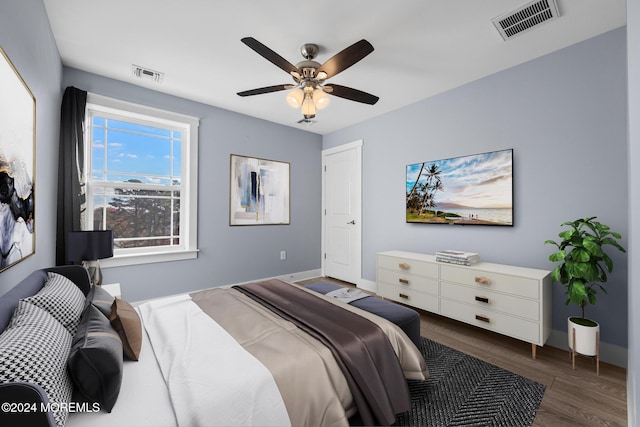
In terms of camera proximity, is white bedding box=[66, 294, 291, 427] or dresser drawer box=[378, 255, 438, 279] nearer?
white bedding box=[66, 294, 291, 427]

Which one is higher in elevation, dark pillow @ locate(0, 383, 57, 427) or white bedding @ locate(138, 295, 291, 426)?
dark pillow @ locate(0, 383, 57, 427)

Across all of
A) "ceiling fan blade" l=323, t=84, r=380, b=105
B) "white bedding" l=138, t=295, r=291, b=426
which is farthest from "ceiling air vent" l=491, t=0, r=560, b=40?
"white bedding" l=138, t=295, r=291, b=426

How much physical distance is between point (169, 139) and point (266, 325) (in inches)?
115

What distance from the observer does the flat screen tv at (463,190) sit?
111 inches

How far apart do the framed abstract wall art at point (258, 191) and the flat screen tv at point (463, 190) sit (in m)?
1.96

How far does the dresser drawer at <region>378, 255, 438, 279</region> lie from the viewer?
2941 millimetres

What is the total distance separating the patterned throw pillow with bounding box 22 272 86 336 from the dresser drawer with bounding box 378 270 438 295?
2.81 meters

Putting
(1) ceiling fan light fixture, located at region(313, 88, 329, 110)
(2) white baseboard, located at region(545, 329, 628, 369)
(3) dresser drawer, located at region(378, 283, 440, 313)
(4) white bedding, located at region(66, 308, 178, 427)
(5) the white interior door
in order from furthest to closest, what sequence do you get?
(5) the white interior door → (3) dresser drawer, located at region(378, 283, 440, 313) → (1) ceiling fan light fixture, located at region(313, 88, 329, 110) → (2) white baseboard, located at region(545, 329, 628, 369) → (4) white bedding, located at region(66, 308, 178, 427)

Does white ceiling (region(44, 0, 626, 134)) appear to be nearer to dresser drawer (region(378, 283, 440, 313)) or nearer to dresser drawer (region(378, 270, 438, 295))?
dresser drawer (region(378, 270, 438, 295))

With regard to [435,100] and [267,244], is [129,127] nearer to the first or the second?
[267,244]

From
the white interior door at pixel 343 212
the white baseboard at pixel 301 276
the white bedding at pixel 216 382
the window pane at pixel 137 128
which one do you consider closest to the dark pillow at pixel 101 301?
the white bedding at pixel 216 382

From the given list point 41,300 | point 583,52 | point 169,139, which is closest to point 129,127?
point 169,139

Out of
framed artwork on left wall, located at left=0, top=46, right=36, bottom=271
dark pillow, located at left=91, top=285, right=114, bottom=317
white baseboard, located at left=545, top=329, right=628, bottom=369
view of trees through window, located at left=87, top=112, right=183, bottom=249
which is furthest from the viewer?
view of trees through window, located at left=87, top=112, right=183, bottom=249

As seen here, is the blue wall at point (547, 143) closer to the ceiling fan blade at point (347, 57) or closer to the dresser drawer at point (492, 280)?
the dresser drawer at point (492, 280)
